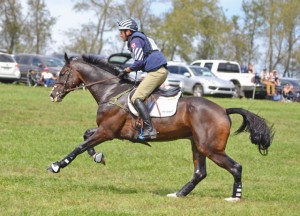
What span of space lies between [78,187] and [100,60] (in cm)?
239

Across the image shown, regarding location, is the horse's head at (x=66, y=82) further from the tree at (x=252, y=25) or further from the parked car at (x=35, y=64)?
the tree at (x=252, y=25)

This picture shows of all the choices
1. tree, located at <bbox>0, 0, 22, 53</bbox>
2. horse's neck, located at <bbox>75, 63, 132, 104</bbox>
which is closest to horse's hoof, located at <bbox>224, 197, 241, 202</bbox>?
horse's neck, located at <bbox>75, 63, 132, 104</bbox>

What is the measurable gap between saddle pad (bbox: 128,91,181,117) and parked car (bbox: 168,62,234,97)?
27818 mm

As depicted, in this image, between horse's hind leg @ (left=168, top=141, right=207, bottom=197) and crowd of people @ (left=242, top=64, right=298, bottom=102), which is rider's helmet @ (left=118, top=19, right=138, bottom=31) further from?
crowd of people @ (left=242, top=64, right=298, bottom=102)

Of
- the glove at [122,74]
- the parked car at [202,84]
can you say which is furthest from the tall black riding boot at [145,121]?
A: the parked car at [202,84]

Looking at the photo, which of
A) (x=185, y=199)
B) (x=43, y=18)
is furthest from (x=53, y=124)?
(x=43, y=18)

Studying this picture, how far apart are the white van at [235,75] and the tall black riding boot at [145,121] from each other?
32131 millimetres

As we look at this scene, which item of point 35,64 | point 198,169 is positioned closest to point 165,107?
point 198,169

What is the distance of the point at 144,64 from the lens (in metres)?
11.7

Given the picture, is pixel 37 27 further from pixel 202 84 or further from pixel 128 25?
pixel 128 25

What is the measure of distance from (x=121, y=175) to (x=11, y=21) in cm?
5397

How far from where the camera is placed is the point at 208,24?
71750 mm

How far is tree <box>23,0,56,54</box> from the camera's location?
2650 inches

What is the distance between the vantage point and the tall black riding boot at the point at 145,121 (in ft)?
37.7
